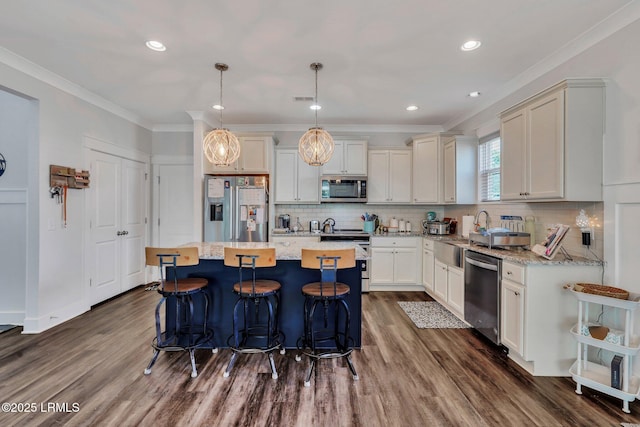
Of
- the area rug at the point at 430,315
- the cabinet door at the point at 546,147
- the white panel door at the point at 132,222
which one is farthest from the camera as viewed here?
the white panel door at the point at 132,222

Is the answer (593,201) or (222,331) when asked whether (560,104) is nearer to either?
(593,201)

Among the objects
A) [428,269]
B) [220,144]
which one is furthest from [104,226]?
[428,269]

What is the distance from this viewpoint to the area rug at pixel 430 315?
341 cm

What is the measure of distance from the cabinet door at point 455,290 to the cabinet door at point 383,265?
40.4 inches

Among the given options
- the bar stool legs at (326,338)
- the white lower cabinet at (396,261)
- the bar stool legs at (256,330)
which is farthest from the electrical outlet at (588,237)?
the bar stool legs at (256,330)

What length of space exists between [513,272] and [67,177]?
4722 millimetres

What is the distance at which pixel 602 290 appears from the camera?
2.10 meters

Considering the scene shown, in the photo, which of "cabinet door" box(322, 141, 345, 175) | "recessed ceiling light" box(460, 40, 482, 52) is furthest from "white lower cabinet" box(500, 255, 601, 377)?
"cabinet door" box(322, 141, 345, 175)

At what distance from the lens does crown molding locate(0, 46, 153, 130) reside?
281 centimetres

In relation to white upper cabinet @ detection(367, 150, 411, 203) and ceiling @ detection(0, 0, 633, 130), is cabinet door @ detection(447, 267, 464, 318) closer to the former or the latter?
white upper cabinet @ detection(367, 150, 411, 203)

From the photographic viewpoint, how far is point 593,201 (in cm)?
238

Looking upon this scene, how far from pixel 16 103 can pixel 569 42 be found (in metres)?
5.63

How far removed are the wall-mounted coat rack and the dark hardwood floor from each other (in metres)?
1.62

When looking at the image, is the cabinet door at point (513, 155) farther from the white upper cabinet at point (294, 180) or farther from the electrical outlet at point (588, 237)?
the white upper cabinet at point (294, 180)
